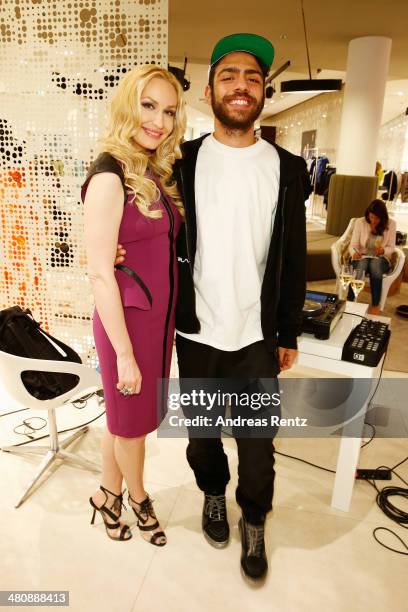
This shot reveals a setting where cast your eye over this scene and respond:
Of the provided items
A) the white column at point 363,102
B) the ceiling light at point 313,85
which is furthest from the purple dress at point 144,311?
the white column at point 363,102

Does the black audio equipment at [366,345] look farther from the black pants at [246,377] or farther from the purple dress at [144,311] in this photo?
the purple dress at [144,311]

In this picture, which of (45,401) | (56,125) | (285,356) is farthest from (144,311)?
(56,125)

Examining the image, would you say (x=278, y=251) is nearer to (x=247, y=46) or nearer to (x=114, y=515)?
(x=247, y=46)

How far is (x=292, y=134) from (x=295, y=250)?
14.0 meters

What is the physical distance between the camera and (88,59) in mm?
2471

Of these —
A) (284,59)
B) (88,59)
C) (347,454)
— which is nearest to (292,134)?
(284,59)

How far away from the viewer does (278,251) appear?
1.53 meters

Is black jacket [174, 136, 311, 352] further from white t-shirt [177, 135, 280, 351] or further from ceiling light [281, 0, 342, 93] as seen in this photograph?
ceiling light [281, 0, 342, 93]

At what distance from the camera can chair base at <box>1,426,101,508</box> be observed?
6.77 ft

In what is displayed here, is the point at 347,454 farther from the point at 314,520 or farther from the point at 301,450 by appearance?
the point at 301,450

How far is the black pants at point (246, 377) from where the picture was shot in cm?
160

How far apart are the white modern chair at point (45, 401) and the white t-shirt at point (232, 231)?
Answer: 776 millimetres

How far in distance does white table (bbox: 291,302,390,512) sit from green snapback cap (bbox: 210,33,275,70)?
1.09 meters

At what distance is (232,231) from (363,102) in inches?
229
